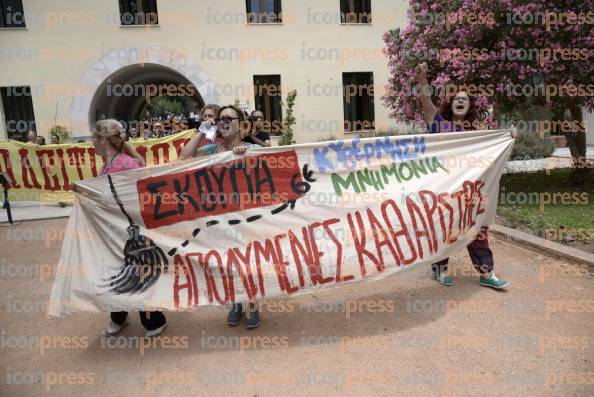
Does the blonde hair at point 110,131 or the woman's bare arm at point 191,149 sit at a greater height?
the blonde hair at point 110,131

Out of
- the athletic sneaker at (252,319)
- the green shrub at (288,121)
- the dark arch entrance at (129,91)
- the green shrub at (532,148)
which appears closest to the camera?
the athletic sneaker at (252,319)

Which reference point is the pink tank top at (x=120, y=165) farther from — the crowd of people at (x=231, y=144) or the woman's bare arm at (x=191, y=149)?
the woman's bare arm at (x=191, y=149)

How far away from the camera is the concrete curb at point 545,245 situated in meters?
4.38

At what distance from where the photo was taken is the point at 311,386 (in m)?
2.63

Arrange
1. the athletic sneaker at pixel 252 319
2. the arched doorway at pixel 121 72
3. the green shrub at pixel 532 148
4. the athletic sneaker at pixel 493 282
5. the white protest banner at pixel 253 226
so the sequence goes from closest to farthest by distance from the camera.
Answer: the white protest banner at pixel 253 226 → the athletic sneaker at pixel 252 319 → the athletic sneaker at pixel 493 282 → the arched doorway at pixel 121 72 → the green shrub at pixel 532 148

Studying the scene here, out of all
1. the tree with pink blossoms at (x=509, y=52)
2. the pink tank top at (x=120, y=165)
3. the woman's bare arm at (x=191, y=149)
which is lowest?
the pink tank top at (x=120, y=165)

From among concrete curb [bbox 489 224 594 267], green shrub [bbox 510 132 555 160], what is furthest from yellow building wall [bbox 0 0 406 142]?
concrete curb [bbox 489 224 594 267]

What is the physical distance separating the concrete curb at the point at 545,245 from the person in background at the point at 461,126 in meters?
1.14

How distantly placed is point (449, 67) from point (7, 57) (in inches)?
524

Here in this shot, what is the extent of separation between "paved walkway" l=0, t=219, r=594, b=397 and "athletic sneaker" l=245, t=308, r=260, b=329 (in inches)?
2.8

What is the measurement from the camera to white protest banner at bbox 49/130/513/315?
3098 mm

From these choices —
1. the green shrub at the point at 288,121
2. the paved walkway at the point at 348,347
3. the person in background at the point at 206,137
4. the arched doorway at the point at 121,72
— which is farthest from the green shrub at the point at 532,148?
the person in background at the point at 206,137

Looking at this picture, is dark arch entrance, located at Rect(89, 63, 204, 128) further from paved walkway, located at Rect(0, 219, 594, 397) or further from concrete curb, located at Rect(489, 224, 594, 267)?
concrete curb, located at Rect(489, 224, 594, 267)

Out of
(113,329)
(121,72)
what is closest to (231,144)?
(113,329)
